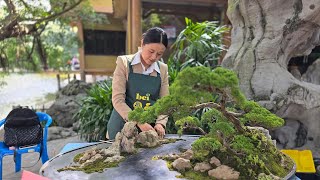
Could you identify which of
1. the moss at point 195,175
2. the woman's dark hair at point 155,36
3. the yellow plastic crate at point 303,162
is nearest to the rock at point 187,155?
the moss at point 195,175

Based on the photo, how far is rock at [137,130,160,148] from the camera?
1860 mm

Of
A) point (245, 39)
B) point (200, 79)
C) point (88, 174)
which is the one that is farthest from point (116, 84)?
point (245, 39)

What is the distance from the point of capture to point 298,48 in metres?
3.73

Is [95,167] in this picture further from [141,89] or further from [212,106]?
[141,89]

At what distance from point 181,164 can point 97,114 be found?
11.0 feet

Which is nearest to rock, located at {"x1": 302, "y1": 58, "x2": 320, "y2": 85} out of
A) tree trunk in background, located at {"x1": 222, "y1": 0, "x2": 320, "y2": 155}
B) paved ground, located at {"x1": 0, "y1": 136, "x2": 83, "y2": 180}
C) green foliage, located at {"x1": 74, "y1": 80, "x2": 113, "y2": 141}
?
tree trunk in background, located at {"x1": 222, "y1": 0, "x2": 320, "y2": 155}

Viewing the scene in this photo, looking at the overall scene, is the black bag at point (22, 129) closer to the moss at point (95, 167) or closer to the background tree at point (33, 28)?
the moss at point (95, 167)

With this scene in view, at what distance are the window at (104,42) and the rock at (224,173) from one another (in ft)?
34.8

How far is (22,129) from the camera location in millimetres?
3578

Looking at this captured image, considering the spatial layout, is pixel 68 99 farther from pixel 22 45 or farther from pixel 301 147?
pixel 301 147

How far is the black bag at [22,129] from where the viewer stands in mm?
3527

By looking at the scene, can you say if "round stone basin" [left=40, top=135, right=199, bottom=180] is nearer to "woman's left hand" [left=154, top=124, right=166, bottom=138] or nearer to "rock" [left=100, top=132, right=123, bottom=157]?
"rock" [left=100, top=132, right=123, bottom=157]

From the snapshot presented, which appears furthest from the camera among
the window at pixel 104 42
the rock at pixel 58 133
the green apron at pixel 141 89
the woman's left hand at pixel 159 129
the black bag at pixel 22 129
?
the window at pixel 104 42

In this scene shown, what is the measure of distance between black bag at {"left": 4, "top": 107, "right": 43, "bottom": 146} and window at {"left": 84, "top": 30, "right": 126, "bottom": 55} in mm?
8023
